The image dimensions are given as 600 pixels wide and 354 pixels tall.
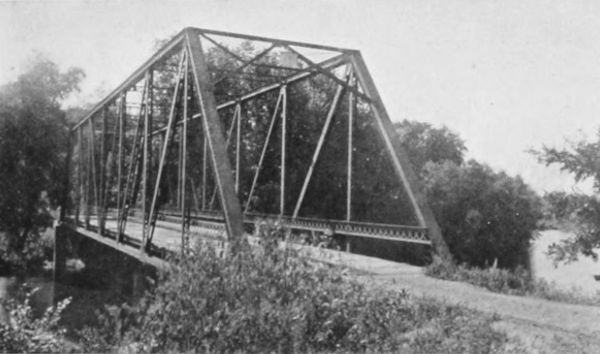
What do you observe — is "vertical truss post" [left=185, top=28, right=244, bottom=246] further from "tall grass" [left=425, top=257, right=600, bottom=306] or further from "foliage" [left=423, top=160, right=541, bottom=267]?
"foliage" [left=423, top=160, right=541, bottom=267]

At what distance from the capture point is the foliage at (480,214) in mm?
32562

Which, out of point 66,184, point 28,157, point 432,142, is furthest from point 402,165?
point 432,142

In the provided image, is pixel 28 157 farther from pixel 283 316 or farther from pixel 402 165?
pixel 283 316

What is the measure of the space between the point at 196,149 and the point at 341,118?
824cm

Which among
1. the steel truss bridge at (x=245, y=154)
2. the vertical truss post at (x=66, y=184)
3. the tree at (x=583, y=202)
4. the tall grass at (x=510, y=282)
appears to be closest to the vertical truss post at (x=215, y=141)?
the steel truss bridge at (x=245, y=154)

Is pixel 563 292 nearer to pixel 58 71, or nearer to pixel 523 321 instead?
pixel 523 321

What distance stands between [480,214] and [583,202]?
739 inches

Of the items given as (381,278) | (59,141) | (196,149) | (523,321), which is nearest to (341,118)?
(196,149)

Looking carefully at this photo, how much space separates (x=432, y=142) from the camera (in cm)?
4272

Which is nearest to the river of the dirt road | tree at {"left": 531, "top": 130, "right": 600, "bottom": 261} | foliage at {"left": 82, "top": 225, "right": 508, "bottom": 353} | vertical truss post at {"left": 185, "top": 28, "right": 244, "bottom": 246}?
tree at {"left": 531, "top": 130, "right": 600, "bottom": 261}

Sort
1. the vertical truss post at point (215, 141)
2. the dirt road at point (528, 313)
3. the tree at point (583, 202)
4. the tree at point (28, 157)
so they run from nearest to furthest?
Answer: the dirt road at point (528, 313) < the vertical truss post at point (215, 141) < the tree at point (583, 202) < the tree at point (28, 157)

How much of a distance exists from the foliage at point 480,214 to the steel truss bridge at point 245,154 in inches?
108

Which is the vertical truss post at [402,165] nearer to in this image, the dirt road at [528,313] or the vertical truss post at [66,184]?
the dirt road at [528,313]

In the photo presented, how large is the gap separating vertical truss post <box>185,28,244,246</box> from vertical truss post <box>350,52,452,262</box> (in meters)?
3.19
